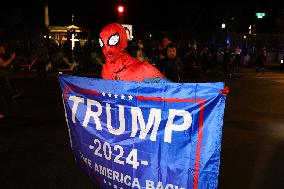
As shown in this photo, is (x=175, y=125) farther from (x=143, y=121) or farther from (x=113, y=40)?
(x=113, y=40)

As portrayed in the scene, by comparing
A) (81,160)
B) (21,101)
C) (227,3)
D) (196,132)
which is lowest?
(21,101)

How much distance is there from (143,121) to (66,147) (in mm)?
4242

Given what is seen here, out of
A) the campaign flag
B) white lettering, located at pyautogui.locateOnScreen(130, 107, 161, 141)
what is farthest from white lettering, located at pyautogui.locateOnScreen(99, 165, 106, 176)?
white lettering, located at pyautogui.locateOnScreen(130, 107, 161, 141)

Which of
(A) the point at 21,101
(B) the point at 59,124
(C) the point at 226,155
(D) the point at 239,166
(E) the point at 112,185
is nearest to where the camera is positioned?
(E) the point at 112,185

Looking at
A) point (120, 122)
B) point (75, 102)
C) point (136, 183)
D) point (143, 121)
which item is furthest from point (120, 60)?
point (136, 183)

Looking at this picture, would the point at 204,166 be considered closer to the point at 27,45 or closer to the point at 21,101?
the point at 21,101

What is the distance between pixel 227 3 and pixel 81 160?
161ft

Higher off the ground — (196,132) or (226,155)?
(196,132)

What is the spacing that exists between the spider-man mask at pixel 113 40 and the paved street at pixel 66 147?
209 cm

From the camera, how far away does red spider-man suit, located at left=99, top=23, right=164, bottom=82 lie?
3.49 metres

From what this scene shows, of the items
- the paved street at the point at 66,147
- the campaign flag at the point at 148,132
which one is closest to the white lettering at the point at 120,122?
the campaign flag at the point at 148,132

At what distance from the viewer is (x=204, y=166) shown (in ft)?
9.18

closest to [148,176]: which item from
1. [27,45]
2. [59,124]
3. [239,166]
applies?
[239,166]

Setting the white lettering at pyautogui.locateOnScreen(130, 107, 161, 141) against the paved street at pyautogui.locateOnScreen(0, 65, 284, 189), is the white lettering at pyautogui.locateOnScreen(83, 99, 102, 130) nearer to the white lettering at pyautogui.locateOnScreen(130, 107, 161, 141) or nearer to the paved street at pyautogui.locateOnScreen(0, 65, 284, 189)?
the white lettering at pyautogui.locateOnScreen(130, 107, 161, 141)
